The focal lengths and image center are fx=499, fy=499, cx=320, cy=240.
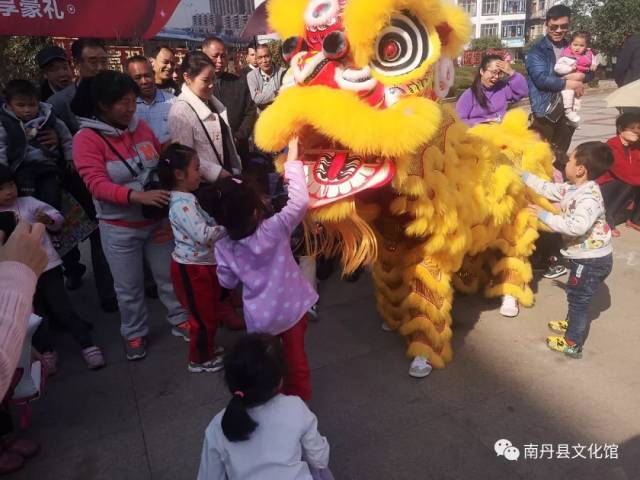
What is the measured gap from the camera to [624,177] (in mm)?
4410

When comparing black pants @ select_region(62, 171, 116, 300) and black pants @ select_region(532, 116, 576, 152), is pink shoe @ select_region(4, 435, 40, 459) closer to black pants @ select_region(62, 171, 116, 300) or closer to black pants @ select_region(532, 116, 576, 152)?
black pants @ select_region(62, 171, 116, 300)

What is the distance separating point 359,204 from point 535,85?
289cm

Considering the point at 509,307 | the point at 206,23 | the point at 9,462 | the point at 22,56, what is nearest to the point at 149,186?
the point at 9,462

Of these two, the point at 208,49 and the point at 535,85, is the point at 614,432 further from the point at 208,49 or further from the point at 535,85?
the point at 208,49

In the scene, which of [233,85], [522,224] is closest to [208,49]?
[233,85]

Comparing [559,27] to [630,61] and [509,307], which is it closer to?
[630,61]

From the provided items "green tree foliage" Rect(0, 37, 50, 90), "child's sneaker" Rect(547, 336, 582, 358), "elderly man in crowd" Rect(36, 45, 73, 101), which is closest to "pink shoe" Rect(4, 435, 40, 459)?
"elderly man in crowd" Rect(36, 45, 73, 101)

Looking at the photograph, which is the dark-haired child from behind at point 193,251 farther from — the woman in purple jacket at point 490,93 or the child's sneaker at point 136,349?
the woman in purple jacket at point 490,93

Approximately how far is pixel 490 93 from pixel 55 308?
346cm

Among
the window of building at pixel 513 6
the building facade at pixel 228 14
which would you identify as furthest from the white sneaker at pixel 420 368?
the window of building at pixel 513 6

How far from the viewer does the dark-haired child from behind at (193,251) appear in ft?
7.77

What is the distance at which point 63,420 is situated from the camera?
7.86 ft

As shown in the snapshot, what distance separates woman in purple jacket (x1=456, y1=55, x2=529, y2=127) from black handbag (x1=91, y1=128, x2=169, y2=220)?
264cm

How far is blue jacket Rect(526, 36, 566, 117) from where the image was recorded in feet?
13.8
